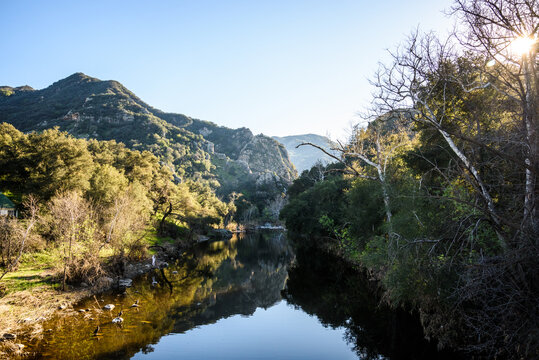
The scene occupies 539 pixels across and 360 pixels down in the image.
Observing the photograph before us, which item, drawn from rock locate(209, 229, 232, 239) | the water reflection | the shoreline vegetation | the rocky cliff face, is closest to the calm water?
the water reflection

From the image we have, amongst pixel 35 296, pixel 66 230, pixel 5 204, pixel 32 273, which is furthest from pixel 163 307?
pixel 5 204

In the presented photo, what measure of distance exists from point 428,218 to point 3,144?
176 ft

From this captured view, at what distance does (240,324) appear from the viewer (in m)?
16.6

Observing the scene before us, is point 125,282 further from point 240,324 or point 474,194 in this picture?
→ point 474,194

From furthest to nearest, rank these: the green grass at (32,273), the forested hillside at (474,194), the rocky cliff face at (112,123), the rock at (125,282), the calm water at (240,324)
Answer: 1. the rocky cliff face at (112,123)
2. the rock at (125,282)
3. the green grass at (32,273)
4. the calm water at (240,324)
5. the forested hillside at (474,194)

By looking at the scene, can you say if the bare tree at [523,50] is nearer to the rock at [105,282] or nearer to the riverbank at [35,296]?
the riverbank at [35,296]

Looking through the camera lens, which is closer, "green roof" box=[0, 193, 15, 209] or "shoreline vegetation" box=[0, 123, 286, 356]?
"shoreline vegetation" box=[0, 123, 286, 356]

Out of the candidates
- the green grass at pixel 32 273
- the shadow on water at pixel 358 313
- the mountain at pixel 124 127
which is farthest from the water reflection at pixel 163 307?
the mountain at pixel 124 127

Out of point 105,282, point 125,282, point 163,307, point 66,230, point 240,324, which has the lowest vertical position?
point 240,324

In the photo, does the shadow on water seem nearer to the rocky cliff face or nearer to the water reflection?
the water reflection

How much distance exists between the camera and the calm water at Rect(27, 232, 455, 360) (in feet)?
40.4

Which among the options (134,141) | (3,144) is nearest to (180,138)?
(134,141)

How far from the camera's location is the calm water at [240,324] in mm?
12312

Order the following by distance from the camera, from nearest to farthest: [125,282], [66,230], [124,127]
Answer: [66,230] → [125,282] → [124,127]
